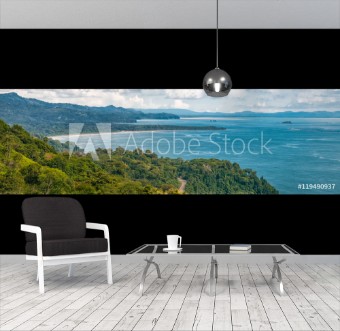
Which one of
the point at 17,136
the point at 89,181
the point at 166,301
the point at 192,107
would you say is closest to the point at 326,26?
the point at 192,107

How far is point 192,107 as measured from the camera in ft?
30.2

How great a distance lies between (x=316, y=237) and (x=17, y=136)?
404 centimetres

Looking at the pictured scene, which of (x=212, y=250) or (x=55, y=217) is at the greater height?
(x=55, y=217)

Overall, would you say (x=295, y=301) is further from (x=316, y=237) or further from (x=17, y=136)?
(x=17, y=136)

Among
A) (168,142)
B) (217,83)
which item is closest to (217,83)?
(217,83)

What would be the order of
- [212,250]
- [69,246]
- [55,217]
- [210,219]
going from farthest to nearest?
1. [210,219]
2. [55,217]
3. [69,246]
4. [212,250]

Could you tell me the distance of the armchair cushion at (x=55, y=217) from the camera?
6.96 metres

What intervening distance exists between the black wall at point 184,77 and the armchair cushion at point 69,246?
92.3 inches

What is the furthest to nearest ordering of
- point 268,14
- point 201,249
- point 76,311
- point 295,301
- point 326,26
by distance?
point 326,26 < point 268,14 < point 201,249 < point 295,301 < point 76,311

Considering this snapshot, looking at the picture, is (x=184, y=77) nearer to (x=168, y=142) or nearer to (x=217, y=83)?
(x=168, y=142)

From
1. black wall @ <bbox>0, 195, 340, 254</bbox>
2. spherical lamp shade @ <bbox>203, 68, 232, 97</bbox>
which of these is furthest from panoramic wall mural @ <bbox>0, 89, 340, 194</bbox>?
spherical lamp shade @ <bbox>203, 68, 232, 97</bbox>

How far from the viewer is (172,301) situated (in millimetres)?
5660

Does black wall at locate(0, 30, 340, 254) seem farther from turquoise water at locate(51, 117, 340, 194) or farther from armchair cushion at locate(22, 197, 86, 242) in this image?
armchair cushion at locate(22, 197, 86, 242)

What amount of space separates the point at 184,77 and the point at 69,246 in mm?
3495
